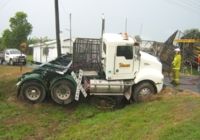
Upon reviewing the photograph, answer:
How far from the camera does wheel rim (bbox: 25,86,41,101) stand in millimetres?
18797

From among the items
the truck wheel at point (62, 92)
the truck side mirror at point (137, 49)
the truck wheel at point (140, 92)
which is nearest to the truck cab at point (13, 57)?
the truck wheel at point (62, 92)

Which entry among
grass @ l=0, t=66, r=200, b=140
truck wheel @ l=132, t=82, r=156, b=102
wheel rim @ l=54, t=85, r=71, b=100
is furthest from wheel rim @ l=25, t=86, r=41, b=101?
truck wheel @ l=132, t=82, r=156, b=102

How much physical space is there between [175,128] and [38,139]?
4.89m

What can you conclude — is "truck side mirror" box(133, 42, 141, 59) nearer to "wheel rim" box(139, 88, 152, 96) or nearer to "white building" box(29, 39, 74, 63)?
"wheel rim" box(139, 88, 152, 96)

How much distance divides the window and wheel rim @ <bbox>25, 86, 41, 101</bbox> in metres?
3.78

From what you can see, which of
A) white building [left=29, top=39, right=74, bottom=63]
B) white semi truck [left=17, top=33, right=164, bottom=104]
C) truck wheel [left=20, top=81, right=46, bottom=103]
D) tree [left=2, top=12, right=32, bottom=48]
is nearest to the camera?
white semi truck [left=17, top=33, right=164, bottom=104]

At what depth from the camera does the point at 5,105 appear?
60.5ft

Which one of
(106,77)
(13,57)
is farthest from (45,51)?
(106,77)

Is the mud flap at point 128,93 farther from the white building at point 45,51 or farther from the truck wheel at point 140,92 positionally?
the white building at point 45,51

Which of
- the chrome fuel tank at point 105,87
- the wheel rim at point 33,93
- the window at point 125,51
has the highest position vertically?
the window at point 125,51

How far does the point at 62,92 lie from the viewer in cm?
1866

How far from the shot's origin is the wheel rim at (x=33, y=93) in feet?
61.7

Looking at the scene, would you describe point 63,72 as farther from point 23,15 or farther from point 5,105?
point 23,15

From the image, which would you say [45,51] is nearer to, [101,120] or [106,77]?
[106,77]
